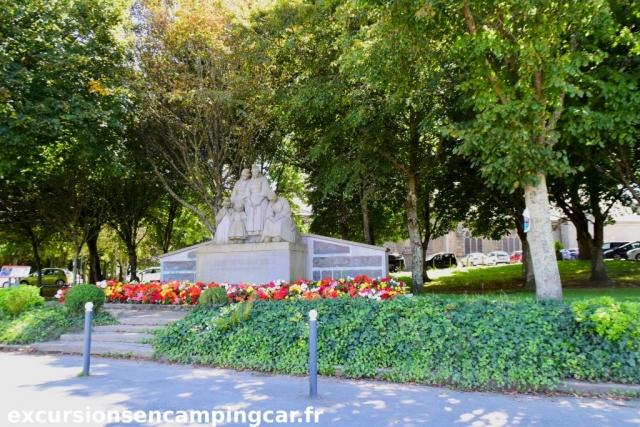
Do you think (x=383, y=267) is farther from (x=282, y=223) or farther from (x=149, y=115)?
(x=149, y=115)

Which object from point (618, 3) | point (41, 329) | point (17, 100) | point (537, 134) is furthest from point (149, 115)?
point (618, 3)

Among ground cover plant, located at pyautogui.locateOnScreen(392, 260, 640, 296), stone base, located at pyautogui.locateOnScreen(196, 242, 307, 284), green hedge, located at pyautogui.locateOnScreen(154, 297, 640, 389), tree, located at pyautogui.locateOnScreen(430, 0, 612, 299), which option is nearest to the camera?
green hedge, located at pyautogui.locateOnScreen(154, 297, 640, 389)

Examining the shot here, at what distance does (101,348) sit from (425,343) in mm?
6196

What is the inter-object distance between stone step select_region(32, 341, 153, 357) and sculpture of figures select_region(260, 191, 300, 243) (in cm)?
521

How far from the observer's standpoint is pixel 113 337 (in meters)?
9.32

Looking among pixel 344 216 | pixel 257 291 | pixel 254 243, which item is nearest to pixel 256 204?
pixel 254 243

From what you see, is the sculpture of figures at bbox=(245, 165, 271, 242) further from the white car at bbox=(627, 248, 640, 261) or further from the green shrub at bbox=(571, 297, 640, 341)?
the white car at bbox=(627, 248, 640, 261)

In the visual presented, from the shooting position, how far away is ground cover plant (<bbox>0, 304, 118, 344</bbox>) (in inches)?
377

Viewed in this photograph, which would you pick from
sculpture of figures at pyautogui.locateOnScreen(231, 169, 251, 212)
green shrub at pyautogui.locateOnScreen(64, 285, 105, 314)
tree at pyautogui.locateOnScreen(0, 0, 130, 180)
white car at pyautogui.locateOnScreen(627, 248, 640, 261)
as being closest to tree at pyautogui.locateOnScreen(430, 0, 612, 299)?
sculpture of figures at pyautogui.locateOnScreen(231, 169, 251, 212)

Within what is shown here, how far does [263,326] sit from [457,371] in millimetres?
3191

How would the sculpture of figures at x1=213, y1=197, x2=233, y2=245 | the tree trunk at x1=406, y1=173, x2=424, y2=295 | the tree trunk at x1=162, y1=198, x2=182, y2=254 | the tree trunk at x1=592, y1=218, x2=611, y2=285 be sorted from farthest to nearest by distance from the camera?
the tree trunk at x1=162, y1=198, x2=182, y2=254 < the tree trunk at x1=592, y1=218, x2=611, y2=285 < the tree trunk at x1=406, y1=173, x2=424, y2=295 < the sculpture of figures at x1=213, y1=197, x2=233, y2=245

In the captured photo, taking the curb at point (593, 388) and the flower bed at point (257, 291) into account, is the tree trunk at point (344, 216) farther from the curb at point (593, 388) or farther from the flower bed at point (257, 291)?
the curb at point (593, 388)

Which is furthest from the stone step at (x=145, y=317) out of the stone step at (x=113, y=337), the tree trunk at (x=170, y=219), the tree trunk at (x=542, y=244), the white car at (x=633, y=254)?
the white car at (x=633, y=254)

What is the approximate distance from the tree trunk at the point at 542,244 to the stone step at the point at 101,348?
795 centimetres
